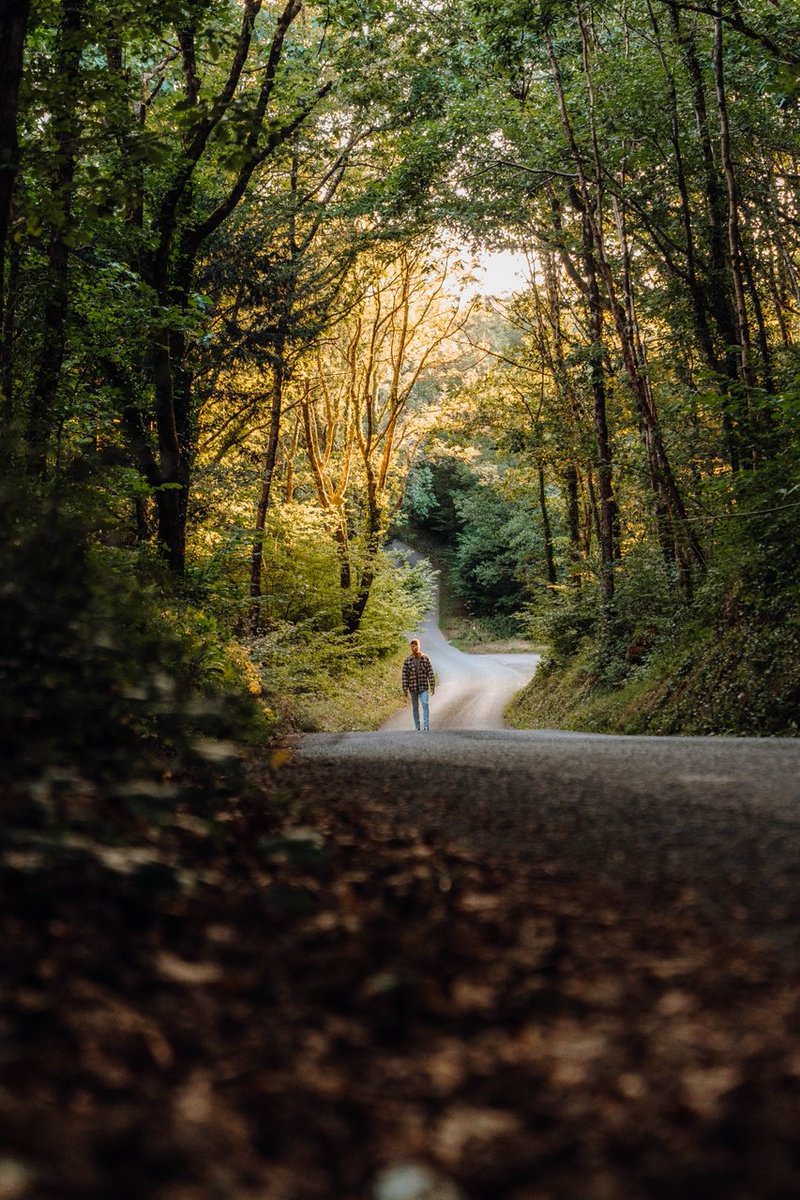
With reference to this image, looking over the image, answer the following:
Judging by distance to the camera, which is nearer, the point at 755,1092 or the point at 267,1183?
the point at 267,1183

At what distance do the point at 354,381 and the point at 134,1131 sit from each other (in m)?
27.3

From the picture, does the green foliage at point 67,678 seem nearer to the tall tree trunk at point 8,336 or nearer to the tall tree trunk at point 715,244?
the tall tree trunk at point 8,336

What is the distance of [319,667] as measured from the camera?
24.7m

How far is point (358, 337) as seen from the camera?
1077 inches

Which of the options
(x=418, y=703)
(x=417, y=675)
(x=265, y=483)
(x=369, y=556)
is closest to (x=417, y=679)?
(x=417, y=675)

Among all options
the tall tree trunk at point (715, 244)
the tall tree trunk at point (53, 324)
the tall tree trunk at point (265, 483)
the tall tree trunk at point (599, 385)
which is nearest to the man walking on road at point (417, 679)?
the tall tree trunk at point (265, 483)

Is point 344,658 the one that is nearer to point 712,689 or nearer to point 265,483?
point 265,483

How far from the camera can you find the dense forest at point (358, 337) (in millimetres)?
7328

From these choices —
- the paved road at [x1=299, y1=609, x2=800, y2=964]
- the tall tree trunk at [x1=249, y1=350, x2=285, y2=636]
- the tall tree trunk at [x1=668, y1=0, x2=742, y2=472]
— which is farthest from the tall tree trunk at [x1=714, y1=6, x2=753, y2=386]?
the tall tree trunk at [x1=249, y1=350, x2=285, y2=636]

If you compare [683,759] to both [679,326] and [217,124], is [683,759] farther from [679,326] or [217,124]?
[679,326]

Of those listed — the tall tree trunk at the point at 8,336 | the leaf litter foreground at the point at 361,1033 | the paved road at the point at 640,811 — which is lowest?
the leaf litter foreground at the point at 361,1033

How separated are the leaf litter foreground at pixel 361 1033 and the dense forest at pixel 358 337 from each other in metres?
0.68

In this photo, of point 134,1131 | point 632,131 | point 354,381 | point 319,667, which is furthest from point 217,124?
point 354,381

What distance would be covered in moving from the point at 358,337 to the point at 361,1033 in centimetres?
2665
